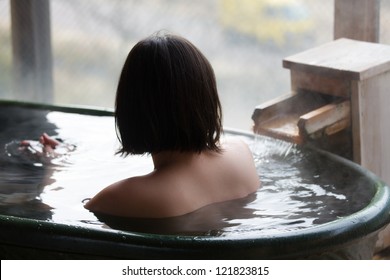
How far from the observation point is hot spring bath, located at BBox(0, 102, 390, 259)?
2096 mm

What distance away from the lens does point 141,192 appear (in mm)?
2305

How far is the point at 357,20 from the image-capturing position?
3.50 metres

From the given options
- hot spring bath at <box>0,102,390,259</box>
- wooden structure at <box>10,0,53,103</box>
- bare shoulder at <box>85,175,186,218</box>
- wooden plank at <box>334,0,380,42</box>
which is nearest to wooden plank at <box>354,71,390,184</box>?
hot spring bath at <box>0,102,390,259</box>

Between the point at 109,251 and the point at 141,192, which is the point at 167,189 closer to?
the point at 141,192

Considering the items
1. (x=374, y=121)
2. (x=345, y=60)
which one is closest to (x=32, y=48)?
(x=345, y=60)

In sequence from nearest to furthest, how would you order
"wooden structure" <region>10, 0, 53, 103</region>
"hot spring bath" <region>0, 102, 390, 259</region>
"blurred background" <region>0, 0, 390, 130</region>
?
1. "hot spring bath" <region>0, 102, 390, 259</region>
2. "wooden structure" <region>10, 0, 53, 103</region>
3. "blurred background" <region>0, 0, 390, 130</region>

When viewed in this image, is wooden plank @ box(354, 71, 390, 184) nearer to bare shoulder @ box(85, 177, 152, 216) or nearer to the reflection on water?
the reflection on water

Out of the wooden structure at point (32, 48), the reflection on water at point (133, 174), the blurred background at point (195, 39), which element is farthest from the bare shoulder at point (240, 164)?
the blurred background at point (195, 39)

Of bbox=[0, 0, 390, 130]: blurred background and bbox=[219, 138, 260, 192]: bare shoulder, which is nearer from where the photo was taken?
bbox=[219, 138, 260, 192]: bare shoulder

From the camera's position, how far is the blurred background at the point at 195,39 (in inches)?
209

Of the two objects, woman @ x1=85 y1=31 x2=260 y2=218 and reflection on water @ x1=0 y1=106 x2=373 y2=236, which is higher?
woman @ x1=85 y1=31 x2=260 y2=218

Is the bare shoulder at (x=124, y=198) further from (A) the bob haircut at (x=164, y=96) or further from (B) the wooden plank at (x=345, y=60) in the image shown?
(B) the wooden plank at (x=345, y=60)

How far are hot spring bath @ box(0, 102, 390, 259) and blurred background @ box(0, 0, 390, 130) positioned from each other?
1.93 metres

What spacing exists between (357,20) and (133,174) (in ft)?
4.01
